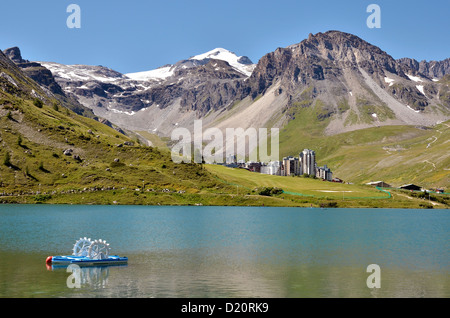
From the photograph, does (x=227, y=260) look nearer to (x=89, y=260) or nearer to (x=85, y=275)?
(x=89, y=260)

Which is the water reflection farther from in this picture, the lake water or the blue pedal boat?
the blue pedal boat

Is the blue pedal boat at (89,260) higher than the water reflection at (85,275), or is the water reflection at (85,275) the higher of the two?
the blue pedal boat at (89,260)

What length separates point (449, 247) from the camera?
307 feet

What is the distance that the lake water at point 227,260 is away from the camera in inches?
2004

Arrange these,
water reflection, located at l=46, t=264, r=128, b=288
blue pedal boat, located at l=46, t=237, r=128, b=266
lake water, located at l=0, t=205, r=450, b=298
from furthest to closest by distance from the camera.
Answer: blue pedal boat, located at l=46, t=237, r=128, b=266 < water reflection, located at l=46, t=264, r=128, b=288 < lake water, located at l=0, t=205, r=450, b=298

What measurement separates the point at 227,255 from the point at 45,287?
110ft

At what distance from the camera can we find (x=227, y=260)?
7138 cm

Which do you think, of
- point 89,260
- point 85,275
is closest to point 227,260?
point 89,260

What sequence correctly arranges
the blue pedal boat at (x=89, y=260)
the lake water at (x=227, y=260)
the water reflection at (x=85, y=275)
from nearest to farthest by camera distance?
the lake water at (x=227, y=260), the water reflection at (x=85, y=275), the blue pedal boat at (x=89, y=260)

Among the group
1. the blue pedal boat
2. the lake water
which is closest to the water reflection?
the lake water

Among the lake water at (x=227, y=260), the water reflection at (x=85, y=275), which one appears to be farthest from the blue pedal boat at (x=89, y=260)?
the lake water at (x=227, y=260)

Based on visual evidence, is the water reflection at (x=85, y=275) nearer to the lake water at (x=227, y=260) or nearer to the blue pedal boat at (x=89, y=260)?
the lake water at (x=227, y=260)

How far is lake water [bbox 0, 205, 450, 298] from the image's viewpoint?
5091 centimetres
